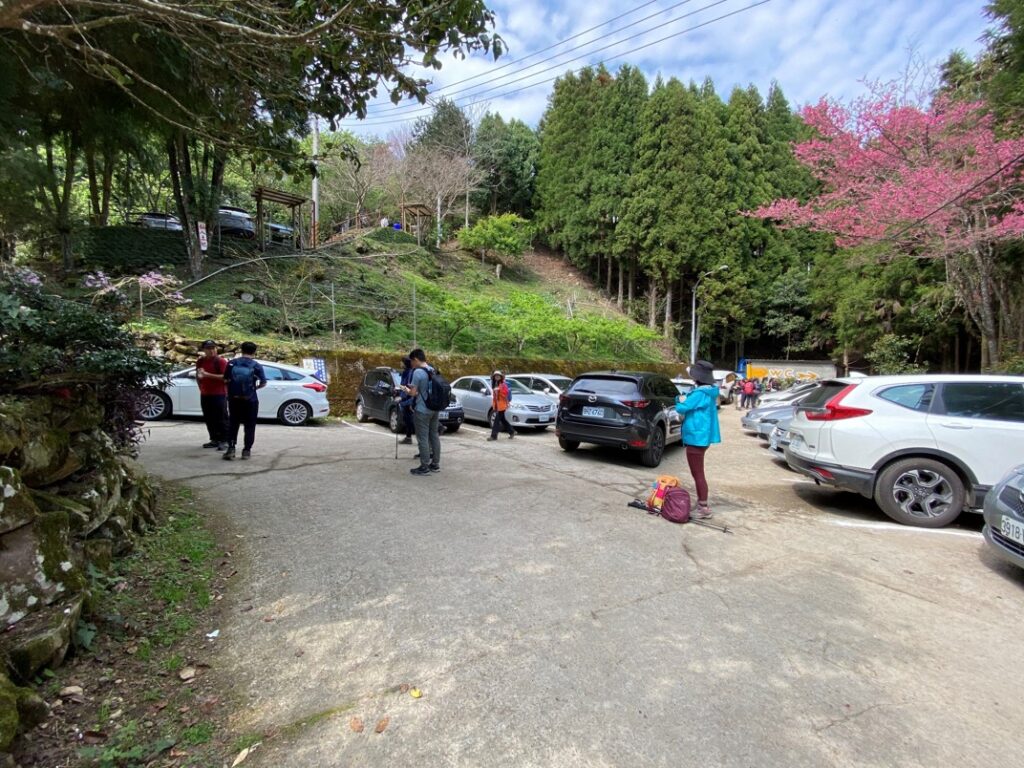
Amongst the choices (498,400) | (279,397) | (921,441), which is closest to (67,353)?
(498,400)

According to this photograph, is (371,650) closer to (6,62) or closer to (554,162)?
(6,62)

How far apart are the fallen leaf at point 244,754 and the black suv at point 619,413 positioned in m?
6.94

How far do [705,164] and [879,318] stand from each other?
1424cm

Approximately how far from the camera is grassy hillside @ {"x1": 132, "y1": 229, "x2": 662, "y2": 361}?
49.1ft

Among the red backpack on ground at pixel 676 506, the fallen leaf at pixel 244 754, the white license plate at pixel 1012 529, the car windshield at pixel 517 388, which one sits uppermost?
the car windshield at pixel 517 388

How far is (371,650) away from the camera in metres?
2.80

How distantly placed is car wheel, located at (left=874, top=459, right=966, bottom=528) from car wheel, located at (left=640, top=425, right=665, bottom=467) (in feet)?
11.0

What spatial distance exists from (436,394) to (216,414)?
3697mm

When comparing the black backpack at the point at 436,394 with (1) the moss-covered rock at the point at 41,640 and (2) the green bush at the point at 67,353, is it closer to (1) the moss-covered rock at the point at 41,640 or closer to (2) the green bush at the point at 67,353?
(2) the green bush at the point at 67,353

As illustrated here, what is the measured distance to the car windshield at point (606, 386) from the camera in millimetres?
8604

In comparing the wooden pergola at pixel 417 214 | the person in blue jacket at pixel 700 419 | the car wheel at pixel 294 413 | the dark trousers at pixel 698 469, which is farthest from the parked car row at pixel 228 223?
the dark trousers at pixel 698 469

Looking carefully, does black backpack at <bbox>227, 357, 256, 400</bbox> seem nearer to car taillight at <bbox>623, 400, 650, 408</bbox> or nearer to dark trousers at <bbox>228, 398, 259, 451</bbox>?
dark trousers at <bbox>228, 398, 259, 451</bbox>

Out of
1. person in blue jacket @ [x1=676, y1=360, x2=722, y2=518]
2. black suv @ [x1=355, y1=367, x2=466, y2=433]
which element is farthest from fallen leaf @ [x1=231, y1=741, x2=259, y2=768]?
black suv @ [x1=355, y1=367, x2=466, y2=433]

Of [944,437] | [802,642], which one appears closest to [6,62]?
[802,642]
